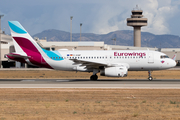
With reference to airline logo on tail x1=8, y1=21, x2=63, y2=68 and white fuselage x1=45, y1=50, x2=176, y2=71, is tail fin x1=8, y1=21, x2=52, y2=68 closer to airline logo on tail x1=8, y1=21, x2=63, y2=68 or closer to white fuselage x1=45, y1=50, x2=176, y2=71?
airline logo on tail x1=8, y1=21, x2=63, y2=68

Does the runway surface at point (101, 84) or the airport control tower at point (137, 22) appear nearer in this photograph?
the runway surface at point (101, 84)

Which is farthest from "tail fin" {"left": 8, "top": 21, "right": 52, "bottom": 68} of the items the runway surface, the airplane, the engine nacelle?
the engine nacelle

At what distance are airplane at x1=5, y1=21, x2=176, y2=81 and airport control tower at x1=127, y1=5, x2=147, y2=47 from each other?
138m

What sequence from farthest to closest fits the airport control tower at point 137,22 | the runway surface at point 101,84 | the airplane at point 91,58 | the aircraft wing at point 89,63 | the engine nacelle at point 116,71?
1. the airport control tower at point 137,22
2. the airplane at point 91,58
3. the aircraft wing at point 89,63
4. the engine nacelle at point 116,71
5. the runway surface at point 101,84

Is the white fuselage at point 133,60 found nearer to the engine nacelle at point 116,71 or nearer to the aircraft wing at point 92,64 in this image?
the aircraft wing at point 92,64

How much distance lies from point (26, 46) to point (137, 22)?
144174 millimetres

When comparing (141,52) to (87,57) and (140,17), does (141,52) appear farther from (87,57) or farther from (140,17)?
(140,17)

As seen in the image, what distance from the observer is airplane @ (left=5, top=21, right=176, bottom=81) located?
39.3 metres

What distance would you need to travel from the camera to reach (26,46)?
41062 mm

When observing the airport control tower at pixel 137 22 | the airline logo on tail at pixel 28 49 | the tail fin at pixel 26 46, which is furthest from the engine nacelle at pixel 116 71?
the airport control tower at pixel 137 22

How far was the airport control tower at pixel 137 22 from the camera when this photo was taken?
176m

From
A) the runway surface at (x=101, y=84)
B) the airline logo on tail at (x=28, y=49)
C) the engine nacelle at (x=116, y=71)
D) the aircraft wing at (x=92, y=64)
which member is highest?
the airline logo on tail at (x=28, y=49)

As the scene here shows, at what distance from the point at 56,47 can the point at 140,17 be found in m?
97.0

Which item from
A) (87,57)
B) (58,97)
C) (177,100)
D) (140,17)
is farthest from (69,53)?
(140,17)
